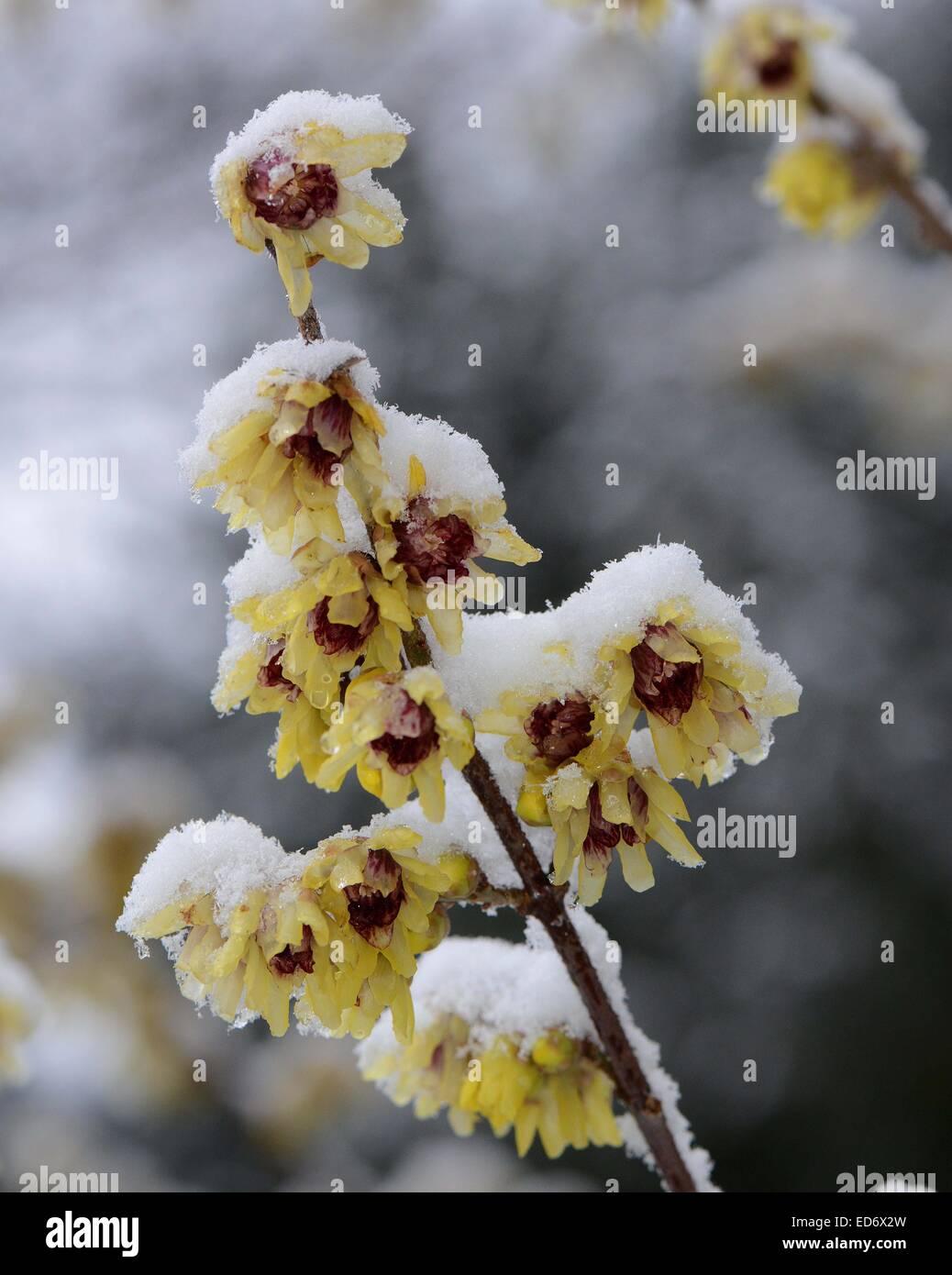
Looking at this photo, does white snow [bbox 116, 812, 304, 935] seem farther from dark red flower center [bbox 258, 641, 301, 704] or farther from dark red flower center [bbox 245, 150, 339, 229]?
dark red flower center [bbox 245, 150, 339, 229]

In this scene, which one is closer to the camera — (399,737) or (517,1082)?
(399,737)

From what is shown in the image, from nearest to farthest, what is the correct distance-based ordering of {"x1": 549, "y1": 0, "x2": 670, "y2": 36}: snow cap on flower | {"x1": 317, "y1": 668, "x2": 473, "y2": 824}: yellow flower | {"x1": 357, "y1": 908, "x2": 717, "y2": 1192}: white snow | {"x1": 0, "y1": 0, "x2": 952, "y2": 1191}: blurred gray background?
{"x1": 317, "y1": 668, "x2": 473, "y2": 824}: yellow flower < {"x1": 357, "y1": 908, "x2": 717, "y2": 1192}: white snow < {"x1": 549, "y1": 0, "x2": 670, "y2": 36}: snow cap on flower < {"x1": 0, "y1": 0, "x2": 952, "y2": 1191}: blurred gray background

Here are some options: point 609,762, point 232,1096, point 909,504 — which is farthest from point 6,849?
point 909,504

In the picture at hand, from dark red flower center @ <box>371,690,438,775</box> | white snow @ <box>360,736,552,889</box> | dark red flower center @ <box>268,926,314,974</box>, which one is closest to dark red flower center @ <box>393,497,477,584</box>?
dark red flower center @ <box>371,690,438,775</box>

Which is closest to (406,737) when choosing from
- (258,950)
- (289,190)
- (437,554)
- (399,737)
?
(399,737)

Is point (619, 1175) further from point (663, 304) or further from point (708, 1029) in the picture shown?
point (663, 304)

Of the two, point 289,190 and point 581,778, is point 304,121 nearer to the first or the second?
point 289,190
